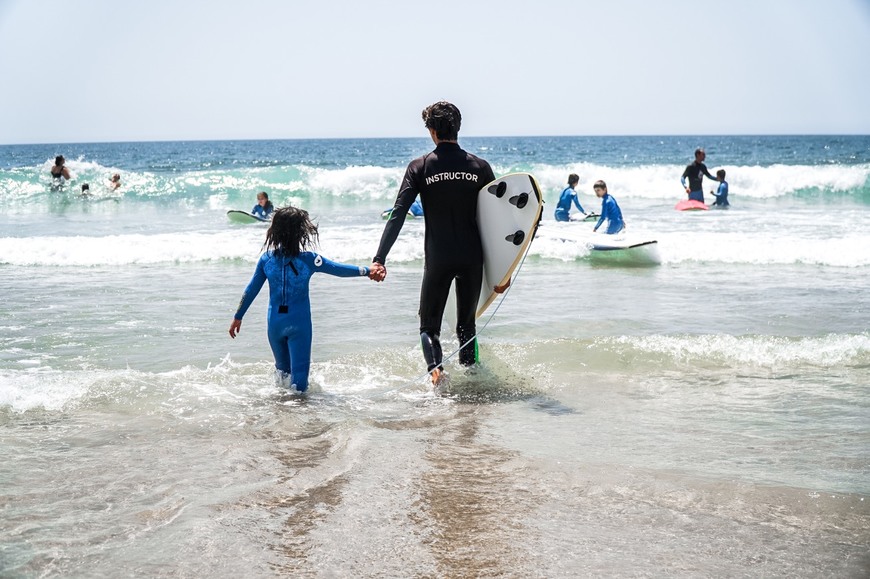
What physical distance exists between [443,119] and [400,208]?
649mm

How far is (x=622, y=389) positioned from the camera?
5648 mm

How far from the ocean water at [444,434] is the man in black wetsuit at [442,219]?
2.02ft

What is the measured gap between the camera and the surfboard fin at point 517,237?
5758 mm

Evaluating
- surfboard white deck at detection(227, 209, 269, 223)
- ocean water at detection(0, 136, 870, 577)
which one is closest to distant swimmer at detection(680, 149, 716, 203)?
ocean water at detection(0, 136, 870, 577)

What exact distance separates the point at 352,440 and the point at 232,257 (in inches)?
355

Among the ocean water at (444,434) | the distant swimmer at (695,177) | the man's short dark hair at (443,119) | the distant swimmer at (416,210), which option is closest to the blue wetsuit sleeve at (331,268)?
the ocean water at (444,434)

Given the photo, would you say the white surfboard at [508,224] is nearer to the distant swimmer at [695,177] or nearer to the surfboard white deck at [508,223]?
the surfboard white deck at [508,223]

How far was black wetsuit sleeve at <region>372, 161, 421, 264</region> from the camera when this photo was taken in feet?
17.7

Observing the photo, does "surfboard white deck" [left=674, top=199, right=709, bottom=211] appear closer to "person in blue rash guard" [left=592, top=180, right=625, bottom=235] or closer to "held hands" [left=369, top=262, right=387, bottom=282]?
"person in blue rash guard" [left=592, top=180, right=625, bottom=235]

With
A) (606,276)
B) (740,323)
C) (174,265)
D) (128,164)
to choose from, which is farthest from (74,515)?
(128,164)

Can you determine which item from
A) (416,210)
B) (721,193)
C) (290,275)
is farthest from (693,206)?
(290,275)

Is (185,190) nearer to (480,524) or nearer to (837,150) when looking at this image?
(480,524)

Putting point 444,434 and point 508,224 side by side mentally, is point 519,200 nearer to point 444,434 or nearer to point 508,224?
point 508,224

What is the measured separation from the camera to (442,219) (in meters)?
5.48
